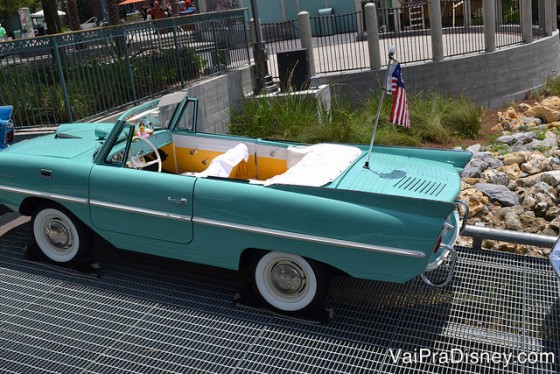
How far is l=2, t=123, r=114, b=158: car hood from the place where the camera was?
561cm

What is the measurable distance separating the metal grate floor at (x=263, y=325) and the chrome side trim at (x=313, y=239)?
0.60m

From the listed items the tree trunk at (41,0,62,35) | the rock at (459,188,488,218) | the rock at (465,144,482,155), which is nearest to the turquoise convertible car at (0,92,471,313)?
the rock at (459,188,488,218)

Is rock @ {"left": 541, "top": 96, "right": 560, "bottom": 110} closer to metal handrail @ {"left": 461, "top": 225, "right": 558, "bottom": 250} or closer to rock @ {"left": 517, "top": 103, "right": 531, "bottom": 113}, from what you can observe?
rock @ {"left": 517, "top": 103, "right": 531, "bottom": 113}

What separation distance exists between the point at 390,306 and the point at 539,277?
1.22 meters

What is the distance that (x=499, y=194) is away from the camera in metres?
7.79

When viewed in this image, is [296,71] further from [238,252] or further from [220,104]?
[238,252]

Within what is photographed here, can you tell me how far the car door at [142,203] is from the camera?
4.85 meters

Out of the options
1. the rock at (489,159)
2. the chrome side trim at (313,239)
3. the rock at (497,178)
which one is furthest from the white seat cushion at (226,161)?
the rock at (489,159)

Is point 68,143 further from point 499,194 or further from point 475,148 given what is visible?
point 475,148

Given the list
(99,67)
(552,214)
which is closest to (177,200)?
(552,214)

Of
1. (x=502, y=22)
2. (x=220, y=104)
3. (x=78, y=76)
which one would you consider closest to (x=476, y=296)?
(x=78, y=76)

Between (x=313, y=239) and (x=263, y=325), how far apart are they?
2.33ft

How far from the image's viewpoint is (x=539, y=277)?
5.15 meters

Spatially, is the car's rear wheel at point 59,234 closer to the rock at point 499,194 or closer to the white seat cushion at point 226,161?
the white seat cushion at point 226,161
